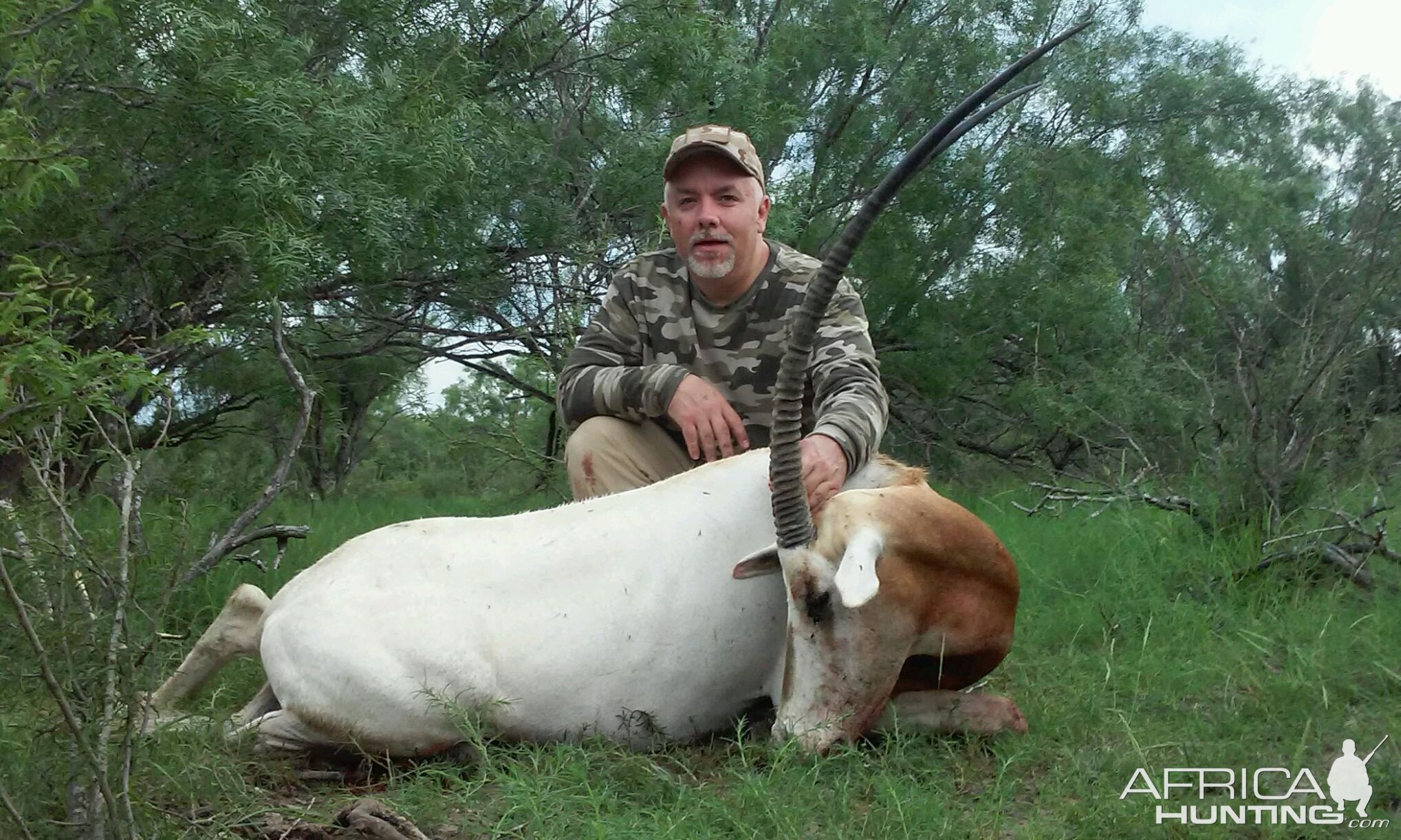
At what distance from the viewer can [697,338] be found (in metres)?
3.99

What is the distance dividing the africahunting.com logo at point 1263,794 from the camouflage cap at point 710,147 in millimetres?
2039

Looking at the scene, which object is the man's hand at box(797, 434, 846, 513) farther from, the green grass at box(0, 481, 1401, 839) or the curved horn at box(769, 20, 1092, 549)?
the green grass at box(0, 481, 1401, 839)

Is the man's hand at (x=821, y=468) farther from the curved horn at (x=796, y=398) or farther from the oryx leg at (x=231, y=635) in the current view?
the oryx leg at (x=231, y=635)

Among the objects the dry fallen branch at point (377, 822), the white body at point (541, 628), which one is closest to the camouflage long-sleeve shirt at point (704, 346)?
the white body at point (541, 628)

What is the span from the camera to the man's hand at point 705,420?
140 inches

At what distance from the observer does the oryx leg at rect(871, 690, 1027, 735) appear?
9.95 feet

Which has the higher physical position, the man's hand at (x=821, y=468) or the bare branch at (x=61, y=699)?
the man's hand at (x=821, y=468)

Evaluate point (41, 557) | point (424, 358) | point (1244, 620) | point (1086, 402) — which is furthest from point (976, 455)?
point (41, 557)

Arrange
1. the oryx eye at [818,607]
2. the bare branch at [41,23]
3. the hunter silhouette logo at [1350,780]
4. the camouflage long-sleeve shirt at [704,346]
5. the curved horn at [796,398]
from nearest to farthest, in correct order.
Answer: the bare branch at [41,23] < the hunter silhouette logo at [1350,780] < the curved horn at [796,398] < the oryx eye at [818,607] < the camouflage long-sleeve shirt at [704,346]

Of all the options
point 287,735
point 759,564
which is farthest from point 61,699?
point 759,564

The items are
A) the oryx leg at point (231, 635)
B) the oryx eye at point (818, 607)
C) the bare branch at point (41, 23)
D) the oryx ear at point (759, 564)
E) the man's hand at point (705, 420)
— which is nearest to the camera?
the bare branch at point (41, 23)

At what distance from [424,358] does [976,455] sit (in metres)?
3.95

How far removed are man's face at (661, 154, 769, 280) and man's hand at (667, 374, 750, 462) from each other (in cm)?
40

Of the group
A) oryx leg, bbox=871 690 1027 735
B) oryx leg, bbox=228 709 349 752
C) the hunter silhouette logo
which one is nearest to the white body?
oryx leg, bbox=228 709 349 752
